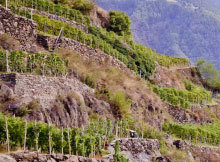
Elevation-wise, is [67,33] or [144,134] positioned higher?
[67,33]

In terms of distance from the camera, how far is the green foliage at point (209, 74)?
6569 cm

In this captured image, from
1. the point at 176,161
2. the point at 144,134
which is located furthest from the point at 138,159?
the point at 144,134

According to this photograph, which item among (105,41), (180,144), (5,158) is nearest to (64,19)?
(105,41)

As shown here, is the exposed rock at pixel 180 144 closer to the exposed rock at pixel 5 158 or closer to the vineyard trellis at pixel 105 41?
the vineyard trellis at pixel 105 41

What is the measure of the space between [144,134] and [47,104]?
825 centimetres

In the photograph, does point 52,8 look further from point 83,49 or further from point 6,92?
point 6,92

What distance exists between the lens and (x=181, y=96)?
4694 cm

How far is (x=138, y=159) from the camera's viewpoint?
25.3m

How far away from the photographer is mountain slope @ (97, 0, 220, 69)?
113688 mm

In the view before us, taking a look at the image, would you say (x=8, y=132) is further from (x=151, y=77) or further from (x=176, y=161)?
(x=151, y=77)

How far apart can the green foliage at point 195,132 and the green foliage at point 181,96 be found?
10.3ft

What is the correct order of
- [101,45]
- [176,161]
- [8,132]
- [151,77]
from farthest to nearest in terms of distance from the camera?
[151,77], [101,45], [176,161], [8,132]

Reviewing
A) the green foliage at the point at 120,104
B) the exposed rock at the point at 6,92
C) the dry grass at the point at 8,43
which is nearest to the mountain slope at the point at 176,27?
the green foliage at the point at 120,104

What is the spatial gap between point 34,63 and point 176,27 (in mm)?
102209
